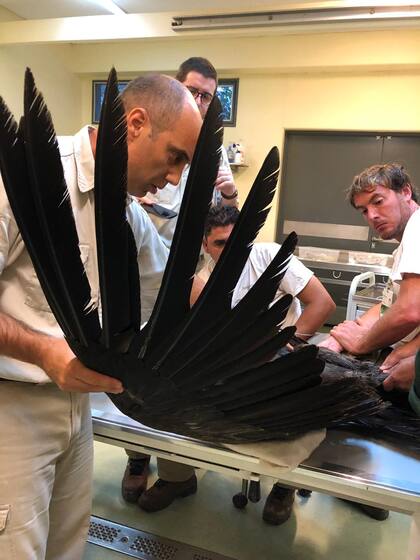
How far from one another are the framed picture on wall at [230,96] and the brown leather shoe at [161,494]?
4010mm

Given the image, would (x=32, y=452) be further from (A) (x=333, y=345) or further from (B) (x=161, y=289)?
(A) (x=333, y=345)

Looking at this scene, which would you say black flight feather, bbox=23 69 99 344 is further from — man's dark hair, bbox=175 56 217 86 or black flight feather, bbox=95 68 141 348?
man's dark hair, bbox=175 56 217 86

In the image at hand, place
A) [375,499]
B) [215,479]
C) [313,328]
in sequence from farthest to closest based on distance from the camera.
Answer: [215,479]
[313,328]
[375,499]

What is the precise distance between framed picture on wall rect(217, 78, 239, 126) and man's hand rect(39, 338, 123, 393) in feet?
15.1

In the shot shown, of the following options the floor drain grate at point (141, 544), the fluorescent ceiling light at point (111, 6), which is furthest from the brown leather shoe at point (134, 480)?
the fluorescent ceiling light at point (111, 6)

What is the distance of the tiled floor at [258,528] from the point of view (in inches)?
69.9

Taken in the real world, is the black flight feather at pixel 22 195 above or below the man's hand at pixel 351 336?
above

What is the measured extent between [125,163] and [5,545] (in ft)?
2.89

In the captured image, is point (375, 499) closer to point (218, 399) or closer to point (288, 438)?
point (288, 438)

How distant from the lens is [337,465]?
0.99 m

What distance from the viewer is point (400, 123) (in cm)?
452

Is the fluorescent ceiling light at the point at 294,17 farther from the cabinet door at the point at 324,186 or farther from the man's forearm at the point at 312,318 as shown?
the man's forearm at the point at 312,318

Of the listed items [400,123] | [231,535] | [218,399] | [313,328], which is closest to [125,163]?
[218,399]

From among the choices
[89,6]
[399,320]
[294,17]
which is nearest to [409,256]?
[399,320]
